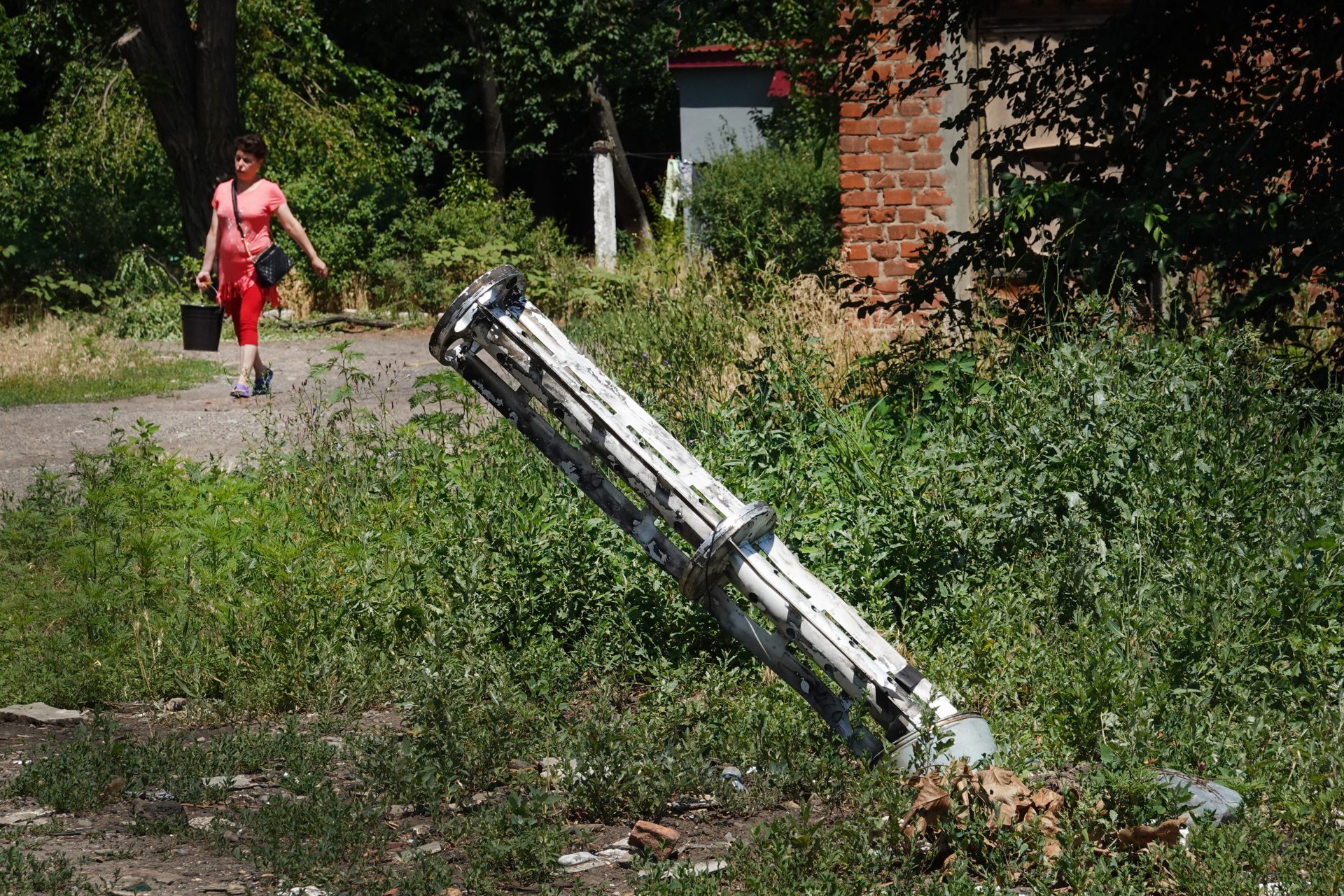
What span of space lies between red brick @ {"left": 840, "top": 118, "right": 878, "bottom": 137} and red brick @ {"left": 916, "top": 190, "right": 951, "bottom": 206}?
552mm

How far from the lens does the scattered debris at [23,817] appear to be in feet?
11.9

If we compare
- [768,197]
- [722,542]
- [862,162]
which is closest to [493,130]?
[768,197]

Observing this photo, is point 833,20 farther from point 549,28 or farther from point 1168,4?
point 549,28

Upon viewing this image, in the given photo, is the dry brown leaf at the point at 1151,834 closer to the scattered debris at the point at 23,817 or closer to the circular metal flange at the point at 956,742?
the circular metal flange at the point at 956,742

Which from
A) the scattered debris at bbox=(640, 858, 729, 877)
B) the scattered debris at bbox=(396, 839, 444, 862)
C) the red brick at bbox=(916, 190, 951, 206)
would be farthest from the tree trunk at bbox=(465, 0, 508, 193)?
the scattered debris at bbox=(640, 858, 729, 877)

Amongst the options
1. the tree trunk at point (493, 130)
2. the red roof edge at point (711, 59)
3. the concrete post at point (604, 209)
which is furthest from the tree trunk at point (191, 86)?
the tree trunk at point (493, 130)

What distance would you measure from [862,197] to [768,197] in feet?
25.7

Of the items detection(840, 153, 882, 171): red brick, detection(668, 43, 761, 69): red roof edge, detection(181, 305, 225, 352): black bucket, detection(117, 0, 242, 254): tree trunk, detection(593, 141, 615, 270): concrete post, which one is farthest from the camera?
detection(668, 43, 761, 69): red roof edge

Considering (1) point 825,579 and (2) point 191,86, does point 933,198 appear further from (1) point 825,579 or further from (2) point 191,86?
(2) point 191,86

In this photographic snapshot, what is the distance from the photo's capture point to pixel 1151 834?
10.4 ft

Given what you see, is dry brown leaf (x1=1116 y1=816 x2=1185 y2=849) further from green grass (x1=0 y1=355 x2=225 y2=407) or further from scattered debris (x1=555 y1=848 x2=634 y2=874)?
green grass (x1=0 y1=355 x2=225 y2=407)

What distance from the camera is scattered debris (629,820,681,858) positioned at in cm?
341

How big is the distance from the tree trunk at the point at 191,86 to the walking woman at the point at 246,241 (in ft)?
16.2

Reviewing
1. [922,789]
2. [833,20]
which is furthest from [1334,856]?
[833,20]
